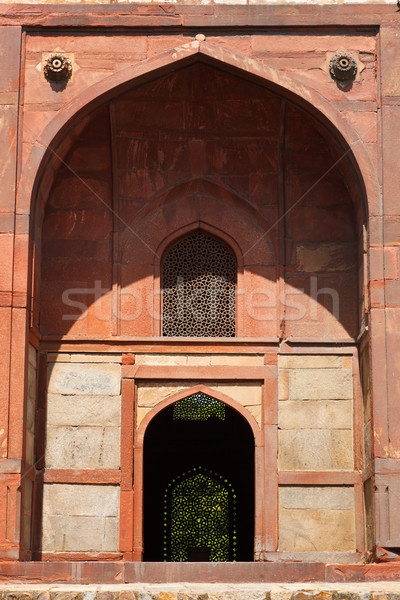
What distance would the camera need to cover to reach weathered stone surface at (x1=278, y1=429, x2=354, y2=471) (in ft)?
35.3

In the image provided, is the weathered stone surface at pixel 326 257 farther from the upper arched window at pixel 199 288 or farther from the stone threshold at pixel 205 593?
the stone threshold at pixel 205 593

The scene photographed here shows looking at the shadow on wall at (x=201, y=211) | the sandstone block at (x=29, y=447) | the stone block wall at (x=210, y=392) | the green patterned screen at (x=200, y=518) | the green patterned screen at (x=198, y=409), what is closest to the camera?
the sandstone block at (x=29, y=447)

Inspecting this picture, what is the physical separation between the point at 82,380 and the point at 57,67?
9.29 feet

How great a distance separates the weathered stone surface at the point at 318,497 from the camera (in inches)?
419

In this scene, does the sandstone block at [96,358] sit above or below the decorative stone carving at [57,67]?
below

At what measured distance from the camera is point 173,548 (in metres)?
13.7

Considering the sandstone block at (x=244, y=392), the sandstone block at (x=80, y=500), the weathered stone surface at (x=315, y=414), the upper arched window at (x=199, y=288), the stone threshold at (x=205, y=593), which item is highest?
the upper arched window at (x=199, y=288)

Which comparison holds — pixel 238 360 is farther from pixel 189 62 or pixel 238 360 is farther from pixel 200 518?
A: pixel 200 518

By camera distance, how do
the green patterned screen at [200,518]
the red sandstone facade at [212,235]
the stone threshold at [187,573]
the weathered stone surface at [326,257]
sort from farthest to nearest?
the green patterned screen at [200,518] → the weathered stone surface at [326,257] → the red sandstone facade at [212,235] → the stone threshold at [187,573]

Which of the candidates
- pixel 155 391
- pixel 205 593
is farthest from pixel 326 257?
pixel 205 593

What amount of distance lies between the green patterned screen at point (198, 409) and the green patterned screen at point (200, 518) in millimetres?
777

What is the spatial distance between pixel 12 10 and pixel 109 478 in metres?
4.28

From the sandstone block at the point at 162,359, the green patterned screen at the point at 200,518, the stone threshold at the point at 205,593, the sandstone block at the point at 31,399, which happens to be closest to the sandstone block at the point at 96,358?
the sandstone block at the point at 162,359

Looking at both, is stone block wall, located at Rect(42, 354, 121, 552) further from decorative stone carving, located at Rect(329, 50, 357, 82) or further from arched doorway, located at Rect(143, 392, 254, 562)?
decorative stone carving, located at Rect(329, 50, 357, 82)
